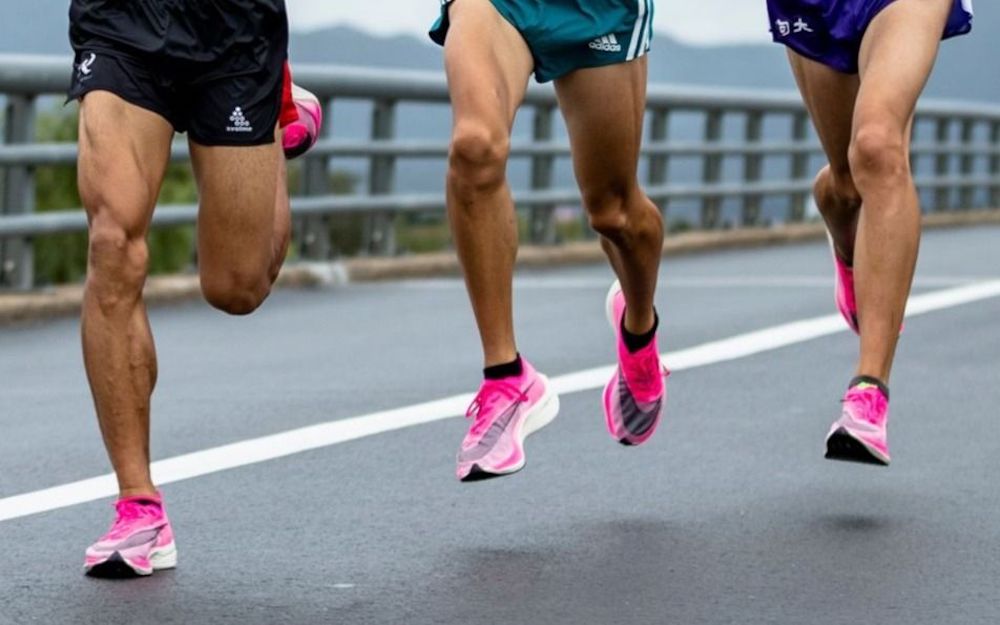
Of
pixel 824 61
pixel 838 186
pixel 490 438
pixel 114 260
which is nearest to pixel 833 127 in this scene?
pixel 824 61

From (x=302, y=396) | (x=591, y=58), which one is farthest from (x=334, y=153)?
(x=591, y=58)

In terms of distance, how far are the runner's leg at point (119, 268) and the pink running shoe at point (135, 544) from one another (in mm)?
46

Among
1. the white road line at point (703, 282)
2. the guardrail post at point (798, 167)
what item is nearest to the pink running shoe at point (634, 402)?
the white road line at point (703, 282)

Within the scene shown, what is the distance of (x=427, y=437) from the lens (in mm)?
7145

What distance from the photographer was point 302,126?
6.04m

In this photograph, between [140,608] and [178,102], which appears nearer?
[140,608]

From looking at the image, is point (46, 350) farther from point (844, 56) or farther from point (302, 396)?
point (844, 56)

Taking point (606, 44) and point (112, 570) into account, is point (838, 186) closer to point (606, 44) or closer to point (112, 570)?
point (606, 44)

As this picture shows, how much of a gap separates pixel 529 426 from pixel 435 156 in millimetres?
9531

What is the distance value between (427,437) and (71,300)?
469cm

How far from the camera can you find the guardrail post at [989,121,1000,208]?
1051 inches

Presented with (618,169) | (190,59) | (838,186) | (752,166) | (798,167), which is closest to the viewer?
(190,59)

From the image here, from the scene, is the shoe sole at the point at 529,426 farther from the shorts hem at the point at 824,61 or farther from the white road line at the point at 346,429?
the shorts hem at the point at 824,61

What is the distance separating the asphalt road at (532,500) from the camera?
4.81 m
